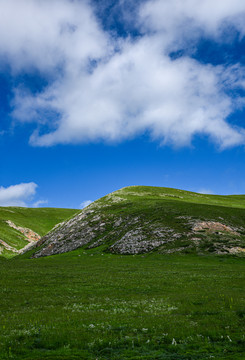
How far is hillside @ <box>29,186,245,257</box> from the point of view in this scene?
70.4 meters

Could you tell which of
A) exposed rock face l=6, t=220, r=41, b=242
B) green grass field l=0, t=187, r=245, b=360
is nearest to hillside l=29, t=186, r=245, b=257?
green grass field l=0, t=187, r=245, b=360

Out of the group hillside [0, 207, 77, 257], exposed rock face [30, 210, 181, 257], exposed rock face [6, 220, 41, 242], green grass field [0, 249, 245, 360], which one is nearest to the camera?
green grass field [0, 249, 245, 360]

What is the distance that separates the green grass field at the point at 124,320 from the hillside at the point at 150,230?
3788cm

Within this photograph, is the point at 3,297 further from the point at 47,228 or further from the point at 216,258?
the point at 47,228

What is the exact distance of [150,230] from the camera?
8156cm

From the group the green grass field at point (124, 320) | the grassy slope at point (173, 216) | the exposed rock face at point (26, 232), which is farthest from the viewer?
the exposed rock face at point (26, 232)

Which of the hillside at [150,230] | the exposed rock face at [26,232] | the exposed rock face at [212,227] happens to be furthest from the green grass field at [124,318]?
the exposed rock face at [26,232]

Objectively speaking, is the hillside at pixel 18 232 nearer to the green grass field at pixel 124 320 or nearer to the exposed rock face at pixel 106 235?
the exposed rock face at pixel 106 235

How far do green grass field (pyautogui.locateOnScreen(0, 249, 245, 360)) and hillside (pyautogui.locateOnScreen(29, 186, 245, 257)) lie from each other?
3788 cm

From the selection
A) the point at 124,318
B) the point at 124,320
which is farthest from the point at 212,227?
the point at 124,320

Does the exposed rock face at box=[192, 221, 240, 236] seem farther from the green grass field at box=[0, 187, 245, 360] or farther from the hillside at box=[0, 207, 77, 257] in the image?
the hillside at box=[0, 207, 77, 257]

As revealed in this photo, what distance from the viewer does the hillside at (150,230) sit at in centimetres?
7038

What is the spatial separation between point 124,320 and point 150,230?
214 feet

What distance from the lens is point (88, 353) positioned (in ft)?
39.5
